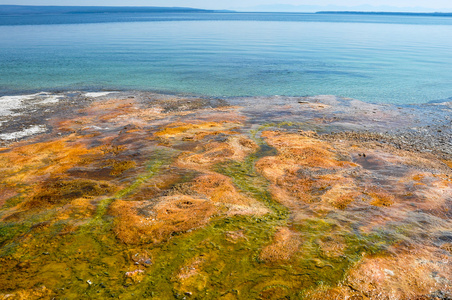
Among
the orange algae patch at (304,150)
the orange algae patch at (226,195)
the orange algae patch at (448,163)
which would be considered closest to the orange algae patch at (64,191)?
the orange algae patch at (226,195)

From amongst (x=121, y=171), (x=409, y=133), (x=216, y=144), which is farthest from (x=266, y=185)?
(x=409, y=133)

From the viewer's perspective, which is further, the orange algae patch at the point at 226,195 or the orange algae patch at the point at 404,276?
the orange algae patch at the point at 226,195

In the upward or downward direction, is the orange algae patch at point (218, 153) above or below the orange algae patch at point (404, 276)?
below

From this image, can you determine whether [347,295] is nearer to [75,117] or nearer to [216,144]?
[216,144]

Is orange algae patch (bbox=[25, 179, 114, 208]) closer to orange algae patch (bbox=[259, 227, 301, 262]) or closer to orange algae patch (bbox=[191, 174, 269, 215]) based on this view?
orange algae patch (bbox=[191, 174, 269, 215])

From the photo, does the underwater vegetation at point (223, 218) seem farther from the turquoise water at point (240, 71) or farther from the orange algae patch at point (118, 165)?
the turquoise water at point (240, 71)

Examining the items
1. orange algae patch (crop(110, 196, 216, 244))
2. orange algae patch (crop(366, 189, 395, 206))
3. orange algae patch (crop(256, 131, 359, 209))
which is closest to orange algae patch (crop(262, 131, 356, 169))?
orange algae patch (crop(256, 131, 359, 209))
